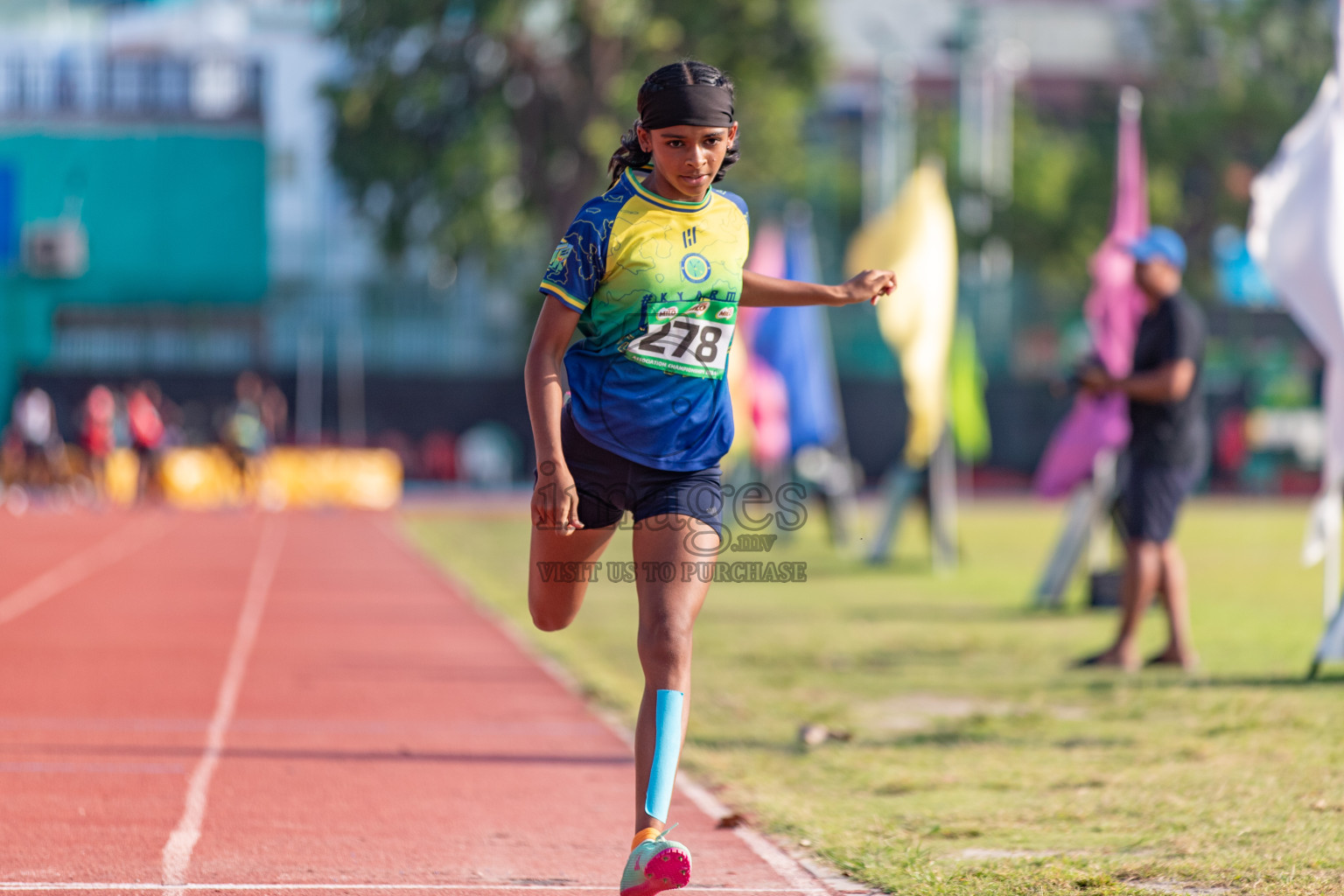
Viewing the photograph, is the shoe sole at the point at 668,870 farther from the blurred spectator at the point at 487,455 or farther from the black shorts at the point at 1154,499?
the blurred spectator at the point at 487,455

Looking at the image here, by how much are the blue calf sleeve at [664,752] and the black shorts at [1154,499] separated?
5.26m

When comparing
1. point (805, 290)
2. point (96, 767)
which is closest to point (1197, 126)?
point (96, 767)

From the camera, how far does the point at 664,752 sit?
452 centimetres

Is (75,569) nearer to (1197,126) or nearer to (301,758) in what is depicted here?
(301,758)

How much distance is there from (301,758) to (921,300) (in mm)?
10237

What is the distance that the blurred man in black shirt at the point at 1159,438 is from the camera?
9.29 m

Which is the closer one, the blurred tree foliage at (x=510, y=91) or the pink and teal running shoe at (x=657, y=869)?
the pink and teal running shoe at (x=657, y=869)

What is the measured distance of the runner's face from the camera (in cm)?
462

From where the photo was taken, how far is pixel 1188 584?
15.7m

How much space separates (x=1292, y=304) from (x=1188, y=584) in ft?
23.1

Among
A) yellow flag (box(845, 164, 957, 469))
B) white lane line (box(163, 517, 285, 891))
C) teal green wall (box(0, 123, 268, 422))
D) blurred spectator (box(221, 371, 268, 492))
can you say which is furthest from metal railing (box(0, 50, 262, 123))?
yellow flag (box(845, 164, 957, 469))

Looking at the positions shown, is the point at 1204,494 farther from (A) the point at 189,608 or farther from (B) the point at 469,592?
(A) the point at 189,608

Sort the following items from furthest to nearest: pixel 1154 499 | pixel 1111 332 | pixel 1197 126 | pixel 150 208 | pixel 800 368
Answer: pixel 1197 126 < pixel 150 208 < pixel 800 368 < pixel 1111 332 < pixel 1154 499

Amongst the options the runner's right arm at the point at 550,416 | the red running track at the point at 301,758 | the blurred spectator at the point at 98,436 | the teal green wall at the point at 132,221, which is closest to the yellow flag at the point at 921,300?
the red running track at the point at 301,758
